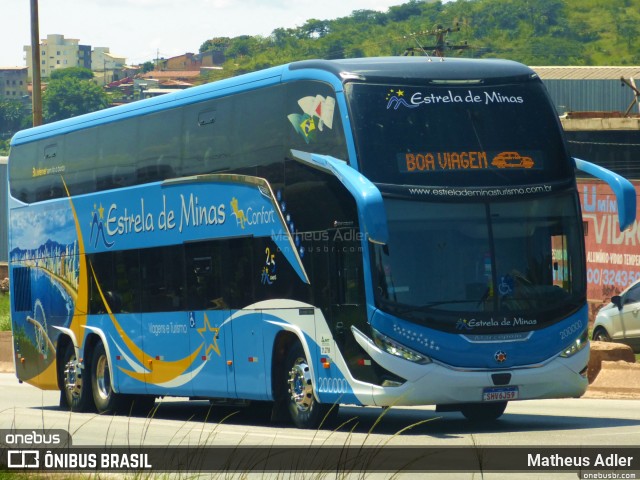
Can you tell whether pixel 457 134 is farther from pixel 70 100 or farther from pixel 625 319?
pixel 70 100

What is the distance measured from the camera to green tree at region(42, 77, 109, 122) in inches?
7101

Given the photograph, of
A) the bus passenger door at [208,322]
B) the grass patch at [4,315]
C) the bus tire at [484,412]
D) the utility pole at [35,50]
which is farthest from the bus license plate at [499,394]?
the grass patch at [4,315]

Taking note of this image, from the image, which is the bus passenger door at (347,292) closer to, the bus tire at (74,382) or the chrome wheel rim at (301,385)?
the chrome wheel rim at (301,385)

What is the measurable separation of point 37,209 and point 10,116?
171 metres

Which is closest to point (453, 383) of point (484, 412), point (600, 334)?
point (484, 412)

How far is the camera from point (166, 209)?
59.7ft

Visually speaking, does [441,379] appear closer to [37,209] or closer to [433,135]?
[433,135]

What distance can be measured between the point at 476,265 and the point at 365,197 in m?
1.62

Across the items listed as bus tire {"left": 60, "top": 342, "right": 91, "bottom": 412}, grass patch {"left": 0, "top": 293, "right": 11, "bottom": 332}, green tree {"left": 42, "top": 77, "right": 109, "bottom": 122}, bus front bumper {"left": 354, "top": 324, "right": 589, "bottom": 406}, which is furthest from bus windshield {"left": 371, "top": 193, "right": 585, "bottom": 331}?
green tree {"left": 42, "top": 77, "right": 109, "bottom": 122}

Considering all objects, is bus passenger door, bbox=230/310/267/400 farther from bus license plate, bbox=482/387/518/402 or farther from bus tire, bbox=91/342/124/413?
bus tire, bbox=91/342/124/413

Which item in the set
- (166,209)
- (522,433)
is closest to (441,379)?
(522,433)

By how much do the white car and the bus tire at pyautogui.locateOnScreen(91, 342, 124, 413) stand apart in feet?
31.6

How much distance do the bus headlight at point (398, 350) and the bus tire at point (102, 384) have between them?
7500 millimetres

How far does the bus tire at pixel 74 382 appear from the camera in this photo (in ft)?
68.6
